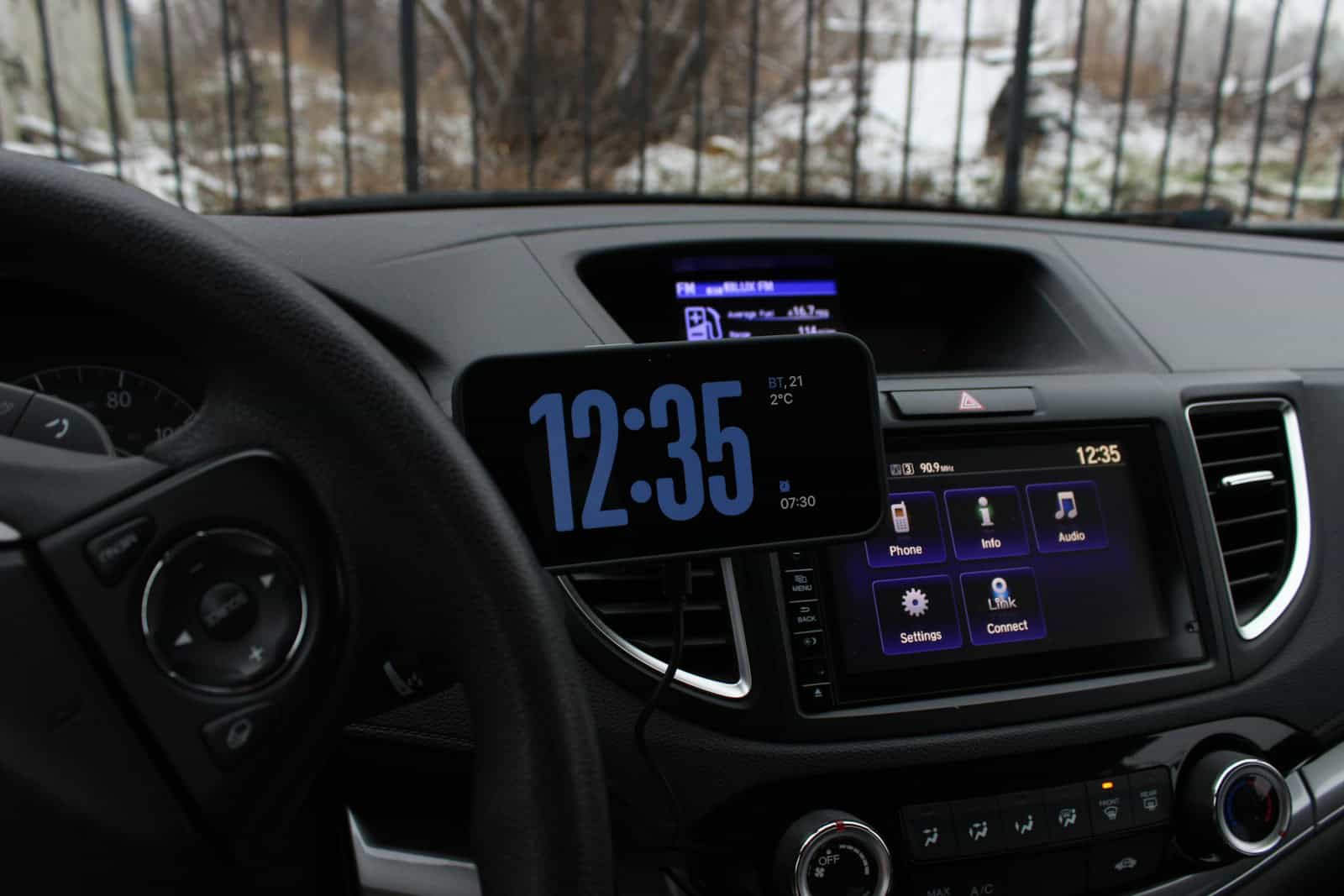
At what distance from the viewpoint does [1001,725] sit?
1.30 m

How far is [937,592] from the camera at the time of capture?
132cm

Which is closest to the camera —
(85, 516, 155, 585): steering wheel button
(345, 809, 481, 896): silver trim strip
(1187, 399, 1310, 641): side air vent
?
(85, 516, 155, 585): steering wheel button

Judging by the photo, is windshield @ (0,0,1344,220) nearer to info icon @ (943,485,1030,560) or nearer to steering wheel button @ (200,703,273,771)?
info icon @ (943,485,1030,560)

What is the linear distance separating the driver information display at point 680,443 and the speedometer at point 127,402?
33 cm

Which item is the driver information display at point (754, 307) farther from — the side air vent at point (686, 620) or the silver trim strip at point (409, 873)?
the silver trim strip at point (409, 873)

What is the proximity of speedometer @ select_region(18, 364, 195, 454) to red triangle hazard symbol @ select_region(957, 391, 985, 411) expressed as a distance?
0.86m

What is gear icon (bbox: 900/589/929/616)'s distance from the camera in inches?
51.4

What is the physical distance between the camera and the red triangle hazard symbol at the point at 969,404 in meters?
1.37

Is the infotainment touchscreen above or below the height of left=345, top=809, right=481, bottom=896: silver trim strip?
above

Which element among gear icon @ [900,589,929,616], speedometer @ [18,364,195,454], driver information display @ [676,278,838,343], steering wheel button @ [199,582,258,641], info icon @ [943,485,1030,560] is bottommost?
gear icon @ [900,589,929,616]

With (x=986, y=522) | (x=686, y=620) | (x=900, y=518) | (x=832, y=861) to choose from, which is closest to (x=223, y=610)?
(x=686, y=620)

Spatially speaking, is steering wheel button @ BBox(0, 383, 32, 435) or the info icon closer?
steering wheel button @ BBox(0, 383, 32, 435)

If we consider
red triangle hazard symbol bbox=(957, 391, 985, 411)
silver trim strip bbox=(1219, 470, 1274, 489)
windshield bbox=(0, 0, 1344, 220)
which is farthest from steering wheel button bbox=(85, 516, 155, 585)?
windshield bbox=(0, 0, 1344, 220)

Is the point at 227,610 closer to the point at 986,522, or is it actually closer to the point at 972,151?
the point at 986,522
